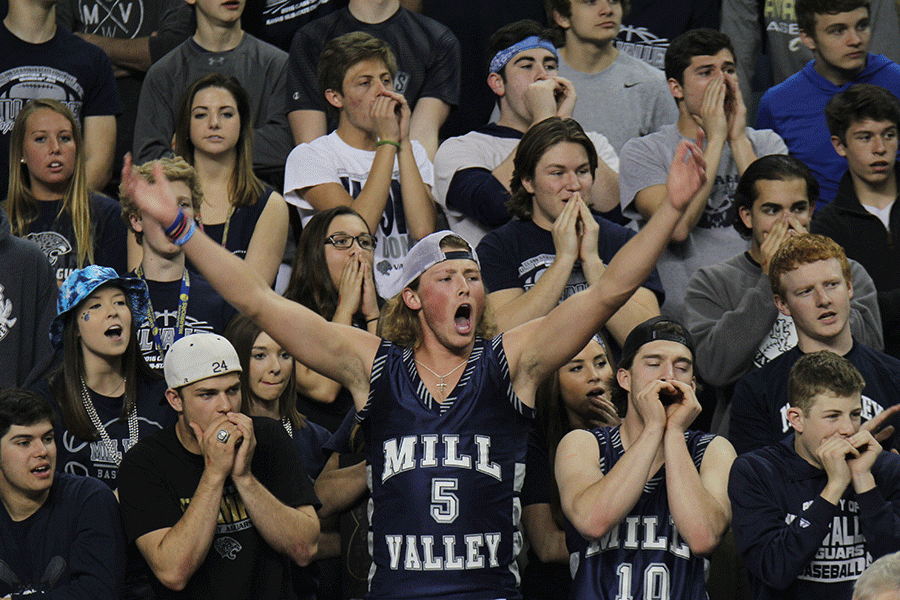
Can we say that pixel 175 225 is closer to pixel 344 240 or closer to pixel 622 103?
pixel 344 240

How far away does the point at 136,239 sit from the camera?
6676 mm

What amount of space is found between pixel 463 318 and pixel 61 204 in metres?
2.90

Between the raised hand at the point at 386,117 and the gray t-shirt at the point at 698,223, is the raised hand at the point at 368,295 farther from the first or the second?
the gray t-shirt at the point at 698,223

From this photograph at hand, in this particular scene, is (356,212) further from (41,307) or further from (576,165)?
(41,307)

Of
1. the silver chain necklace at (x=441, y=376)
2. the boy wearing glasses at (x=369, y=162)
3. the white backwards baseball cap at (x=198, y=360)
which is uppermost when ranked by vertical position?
the boy wearing glasses at (x=369, y=162)

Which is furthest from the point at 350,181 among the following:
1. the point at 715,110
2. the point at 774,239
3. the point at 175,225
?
the point at 175,225

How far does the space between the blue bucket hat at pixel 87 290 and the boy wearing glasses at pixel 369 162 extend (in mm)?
1515

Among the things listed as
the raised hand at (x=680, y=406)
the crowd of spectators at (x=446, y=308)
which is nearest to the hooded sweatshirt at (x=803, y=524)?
the crowd of spectators at (x=446, y=308)

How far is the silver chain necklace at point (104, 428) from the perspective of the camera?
18.3 feet

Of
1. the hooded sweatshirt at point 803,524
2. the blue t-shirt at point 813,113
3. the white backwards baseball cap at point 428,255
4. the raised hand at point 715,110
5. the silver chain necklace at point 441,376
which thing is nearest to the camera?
the hooded sweatshirt at point 803,524

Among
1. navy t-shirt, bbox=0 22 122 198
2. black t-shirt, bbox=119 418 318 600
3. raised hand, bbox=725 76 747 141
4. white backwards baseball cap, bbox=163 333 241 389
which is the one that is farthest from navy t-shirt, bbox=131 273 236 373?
raised hand, bbox=725 76 747 141

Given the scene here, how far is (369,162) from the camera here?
7.44m

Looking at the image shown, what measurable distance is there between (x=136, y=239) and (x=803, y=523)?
12.2 ft

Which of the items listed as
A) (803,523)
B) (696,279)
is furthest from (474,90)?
(803,523)
